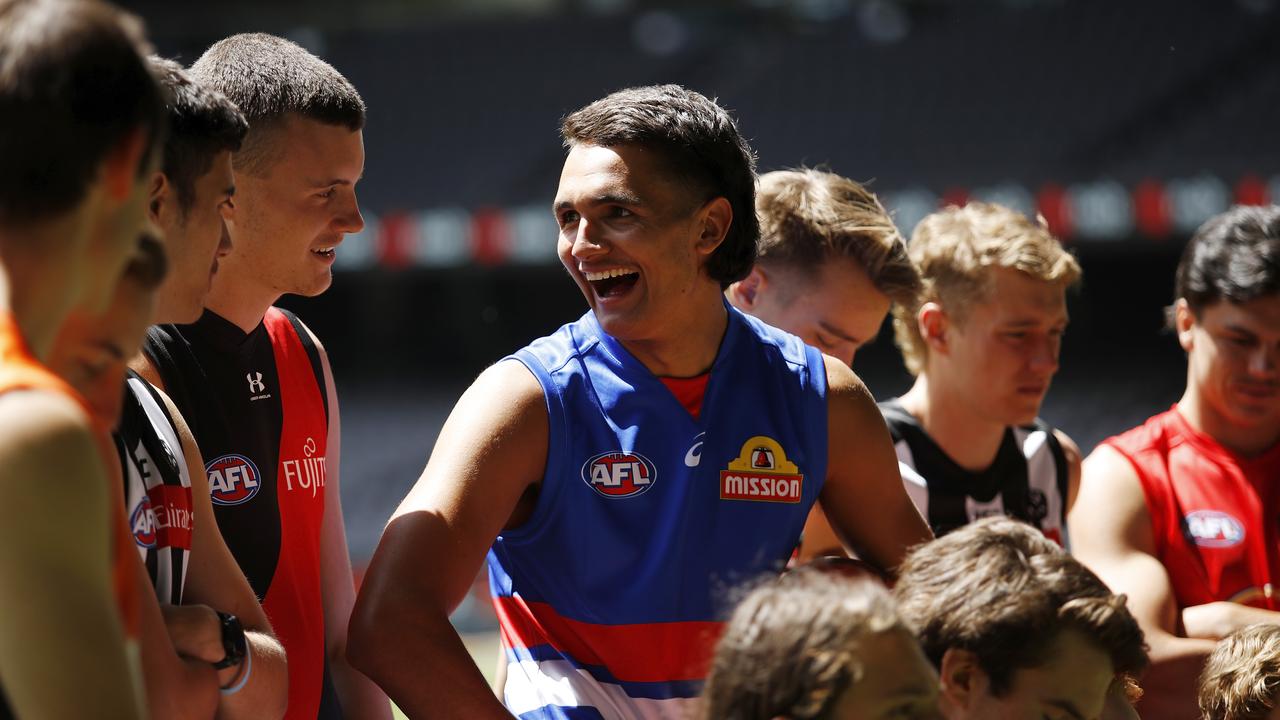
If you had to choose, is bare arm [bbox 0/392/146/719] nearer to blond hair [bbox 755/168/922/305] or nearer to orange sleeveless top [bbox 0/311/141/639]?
orange sleeveless top [bbox 0/311/141/639]

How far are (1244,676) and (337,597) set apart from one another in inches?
80.8

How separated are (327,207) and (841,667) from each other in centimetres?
173

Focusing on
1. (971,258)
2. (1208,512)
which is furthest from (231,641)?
(1208,512)

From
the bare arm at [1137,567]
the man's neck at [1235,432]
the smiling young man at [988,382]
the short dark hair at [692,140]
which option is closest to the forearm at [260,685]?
the short dark hair at [692,140]

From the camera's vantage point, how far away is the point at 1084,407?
2023 cm

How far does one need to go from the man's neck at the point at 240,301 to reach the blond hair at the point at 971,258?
1954 mm

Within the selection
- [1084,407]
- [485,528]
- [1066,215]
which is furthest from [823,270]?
[1084,407]

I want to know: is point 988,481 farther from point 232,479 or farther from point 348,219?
point 232,479

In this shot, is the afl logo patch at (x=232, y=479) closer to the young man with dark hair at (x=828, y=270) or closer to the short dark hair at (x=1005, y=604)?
the short dark hair at (x=1005, y=604)

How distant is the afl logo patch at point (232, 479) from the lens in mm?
2719

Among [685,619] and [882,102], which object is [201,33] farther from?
[685,619]

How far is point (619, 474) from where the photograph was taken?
8.04ft

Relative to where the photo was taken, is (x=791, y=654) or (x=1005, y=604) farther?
(x=1005, y=604)

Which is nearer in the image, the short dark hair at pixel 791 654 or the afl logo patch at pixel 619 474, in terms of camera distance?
the short dark hair at pixel 791 654
